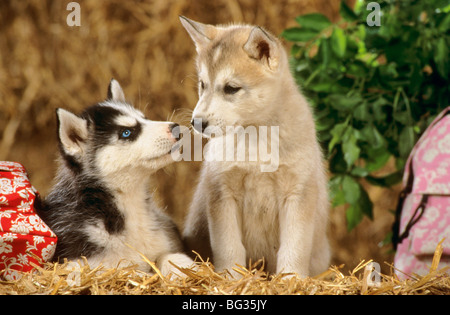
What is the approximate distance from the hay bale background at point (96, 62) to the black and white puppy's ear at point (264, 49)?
99cm

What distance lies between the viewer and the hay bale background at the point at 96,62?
9.71ft

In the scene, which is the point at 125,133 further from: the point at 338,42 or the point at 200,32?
the point at 338,42

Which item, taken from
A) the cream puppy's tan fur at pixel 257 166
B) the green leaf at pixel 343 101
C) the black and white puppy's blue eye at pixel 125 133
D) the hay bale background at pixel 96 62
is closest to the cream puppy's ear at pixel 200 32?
the cream puppy's tan fur at pixel 257 166

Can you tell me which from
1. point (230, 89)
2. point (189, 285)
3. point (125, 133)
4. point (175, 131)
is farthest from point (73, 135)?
point (189, 285)

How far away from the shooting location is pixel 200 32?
2088mm

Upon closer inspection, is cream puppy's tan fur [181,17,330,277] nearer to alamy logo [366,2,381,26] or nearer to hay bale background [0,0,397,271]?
alamy logo [366,2,381,26]

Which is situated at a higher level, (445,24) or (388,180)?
(445,24)

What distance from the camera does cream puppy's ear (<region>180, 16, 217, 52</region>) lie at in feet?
6.80

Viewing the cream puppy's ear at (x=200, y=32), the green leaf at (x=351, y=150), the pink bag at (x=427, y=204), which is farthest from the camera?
the green leaf at (x=351, y=150)

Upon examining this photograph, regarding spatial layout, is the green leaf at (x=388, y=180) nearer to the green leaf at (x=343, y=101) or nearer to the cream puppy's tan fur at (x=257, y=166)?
the green leaf at (x=343, y=101)

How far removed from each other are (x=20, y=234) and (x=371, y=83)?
1.72m

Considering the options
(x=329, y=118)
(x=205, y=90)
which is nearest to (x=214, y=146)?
(x=205, y=90)

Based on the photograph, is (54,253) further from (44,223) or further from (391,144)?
(391,144)

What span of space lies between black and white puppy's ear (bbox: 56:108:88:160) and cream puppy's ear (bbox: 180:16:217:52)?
0.51m
